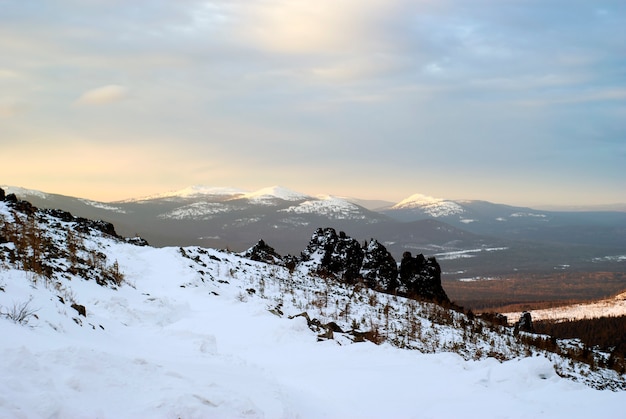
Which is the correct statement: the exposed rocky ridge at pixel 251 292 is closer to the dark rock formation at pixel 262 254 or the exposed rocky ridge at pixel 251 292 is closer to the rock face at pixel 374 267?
the dark rock formation at pixel 262 254

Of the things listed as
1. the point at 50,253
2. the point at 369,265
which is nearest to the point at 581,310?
the point at 369,265

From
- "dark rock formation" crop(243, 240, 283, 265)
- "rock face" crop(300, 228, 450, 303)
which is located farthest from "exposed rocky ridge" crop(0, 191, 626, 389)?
"rock face" crop(300, 228, 450, 303)

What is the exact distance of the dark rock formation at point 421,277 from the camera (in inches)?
1369

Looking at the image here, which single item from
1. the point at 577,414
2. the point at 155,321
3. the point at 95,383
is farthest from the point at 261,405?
the point at 155,321

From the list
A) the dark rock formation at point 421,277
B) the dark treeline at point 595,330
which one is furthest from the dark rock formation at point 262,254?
the dark treeline at point 595,330

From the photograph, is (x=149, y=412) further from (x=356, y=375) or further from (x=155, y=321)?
(x=155, y=321)

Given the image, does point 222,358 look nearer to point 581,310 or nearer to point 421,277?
point 421,277

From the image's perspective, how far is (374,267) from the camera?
3559 centimetres

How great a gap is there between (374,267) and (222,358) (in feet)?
93.4

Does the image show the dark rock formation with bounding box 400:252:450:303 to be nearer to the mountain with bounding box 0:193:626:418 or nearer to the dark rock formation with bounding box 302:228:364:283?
the dark rock formation with bounding box 302:228:364:283

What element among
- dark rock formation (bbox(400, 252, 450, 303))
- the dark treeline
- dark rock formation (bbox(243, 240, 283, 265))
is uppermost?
dark rock formation (bbox(243, 240, 283, 265))

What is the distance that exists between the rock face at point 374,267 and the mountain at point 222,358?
635 inches

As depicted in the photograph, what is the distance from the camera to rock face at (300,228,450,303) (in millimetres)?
34625

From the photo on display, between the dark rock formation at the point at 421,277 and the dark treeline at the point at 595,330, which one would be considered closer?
the dark rock formation at the point at 421,277
